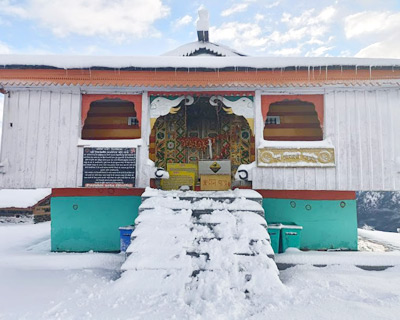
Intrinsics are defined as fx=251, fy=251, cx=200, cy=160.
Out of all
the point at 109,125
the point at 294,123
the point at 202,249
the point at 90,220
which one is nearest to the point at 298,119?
the point at 294,123

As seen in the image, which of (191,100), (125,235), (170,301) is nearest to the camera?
(170,301)

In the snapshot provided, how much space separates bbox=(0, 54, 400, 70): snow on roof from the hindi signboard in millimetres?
2149

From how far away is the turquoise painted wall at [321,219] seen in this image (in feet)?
23.5

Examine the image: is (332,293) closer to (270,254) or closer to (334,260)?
(270,254)

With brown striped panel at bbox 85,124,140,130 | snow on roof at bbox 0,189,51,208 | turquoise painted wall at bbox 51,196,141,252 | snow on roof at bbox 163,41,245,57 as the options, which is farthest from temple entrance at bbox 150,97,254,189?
snow on roof at bbox 0,189,51,208

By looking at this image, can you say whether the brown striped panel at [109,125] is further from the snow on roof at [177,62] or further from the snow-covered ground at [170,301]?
the snow-covered ground at [170,301]

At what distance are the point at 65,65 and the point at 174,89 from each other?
2752 millimetres

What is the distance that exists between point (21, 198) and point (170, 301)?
18251 millimetres

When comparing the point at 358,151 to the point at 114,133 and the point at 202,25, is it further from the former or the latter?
the point at 202,25

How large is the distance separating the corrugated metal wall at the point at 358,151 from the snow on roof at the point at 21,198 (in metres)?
16.8

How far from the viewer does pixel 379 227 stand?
2588cm

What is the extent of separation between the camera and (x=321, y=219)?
7246 millimetres

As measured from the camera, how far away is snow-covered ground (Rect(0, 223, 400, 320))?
10.7ft

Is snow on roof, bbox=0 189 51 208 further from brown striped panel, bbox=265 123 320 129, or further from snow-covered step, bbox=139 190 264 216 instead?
brown striped panel, bbox=265 123 320 129
